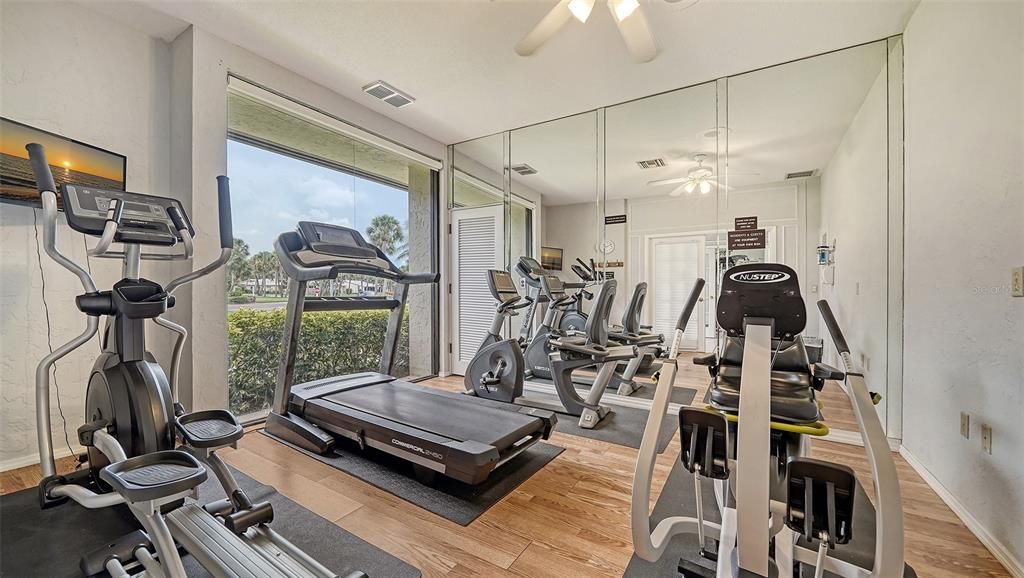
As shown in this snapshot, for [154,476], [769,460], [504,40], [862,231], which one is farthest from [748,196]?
[154,476]

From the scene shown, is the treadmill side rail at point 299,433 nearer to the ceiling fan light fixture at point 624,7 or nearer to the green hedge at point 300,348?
the green hedge at point 300,348

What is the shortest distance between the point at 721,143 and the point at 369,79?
3114 millimetres

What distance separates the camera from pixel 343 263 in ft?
8.43

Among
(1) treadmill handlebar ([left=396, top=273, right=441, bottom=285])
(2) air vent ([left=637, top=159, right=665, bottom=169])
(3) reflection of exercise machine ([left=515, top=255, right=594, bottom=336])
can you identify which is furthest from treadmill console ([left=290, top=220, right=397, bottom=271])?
(2) air vent ([left=637, top=159, right=665, bottom=169])

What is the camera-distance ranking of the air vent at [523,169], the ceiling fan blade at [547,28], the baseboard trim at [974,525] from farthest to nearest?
the air vent at [523,169] < the ceiling fan blade at [547,28] < the baseboard trim at [974,525]

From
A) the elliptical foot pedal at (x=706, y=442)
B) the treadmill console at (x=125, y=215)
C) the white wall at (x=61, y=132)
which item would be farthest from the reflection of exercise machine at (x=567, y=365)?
the white wall at (x=61, y=132)

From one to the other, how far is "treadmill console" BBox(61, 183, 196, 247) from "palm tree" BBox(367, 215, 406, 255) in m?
2.28

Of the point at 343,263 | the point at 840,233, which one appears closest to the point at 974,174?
the point at 840,233

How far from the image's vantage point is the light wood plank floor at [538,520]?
5.12 ft

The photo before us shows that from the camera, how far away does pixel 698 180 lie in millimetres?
3557

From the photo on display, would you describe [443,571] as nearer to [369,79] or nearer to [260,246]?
[260,246]

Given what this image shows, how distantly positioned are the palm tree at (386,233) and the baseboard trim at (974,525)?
177 inches

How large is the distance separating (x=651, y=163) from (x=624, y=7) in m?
2.15

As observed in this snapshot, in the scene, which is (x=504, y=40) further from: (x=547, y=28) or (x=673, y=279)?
(x=673, y=279)
